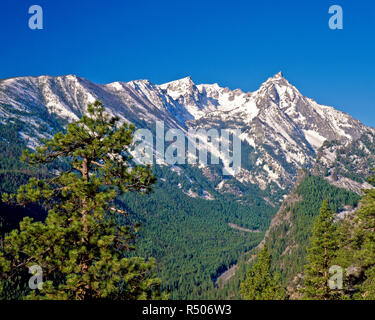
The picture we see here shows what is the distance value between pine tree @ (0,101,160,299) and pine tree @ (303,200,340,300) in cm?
3104

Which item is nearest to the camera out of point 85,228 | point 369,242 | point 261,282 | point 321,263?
point 85,228

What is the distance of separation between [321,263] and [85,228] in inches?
1448

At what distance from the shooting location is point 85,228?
21.0m

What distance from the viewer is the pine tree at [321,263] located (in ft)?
148

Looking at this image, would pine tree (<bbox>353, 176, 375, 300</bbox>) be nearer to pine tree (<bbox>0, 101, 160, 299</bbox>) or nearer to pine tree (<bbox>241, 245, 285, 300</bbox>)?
pine tree (<bbox>241, 245, 285, 300</bbox>)

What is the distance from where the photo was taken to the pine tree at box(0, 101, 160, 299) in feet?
64.2

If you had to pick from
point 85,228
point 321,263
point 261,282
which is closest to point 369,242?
point 321,263

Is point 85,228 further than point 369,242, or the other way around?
point 369,242

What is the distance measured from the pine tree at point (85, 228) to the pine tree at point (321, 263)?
31.0 metres

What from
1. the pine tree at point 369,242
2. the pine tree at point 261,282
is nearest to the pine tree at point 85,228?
the pine tree at point 369,242

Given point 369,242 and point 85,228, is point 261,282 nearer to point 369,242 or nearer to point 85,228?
point 369,242

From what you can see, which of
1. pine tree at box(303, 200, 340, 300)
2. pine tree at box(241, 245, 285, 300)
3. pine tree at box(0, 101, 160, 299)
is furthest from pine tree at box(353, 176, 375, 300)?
pine tree at box(0, 101, 160, 299)
